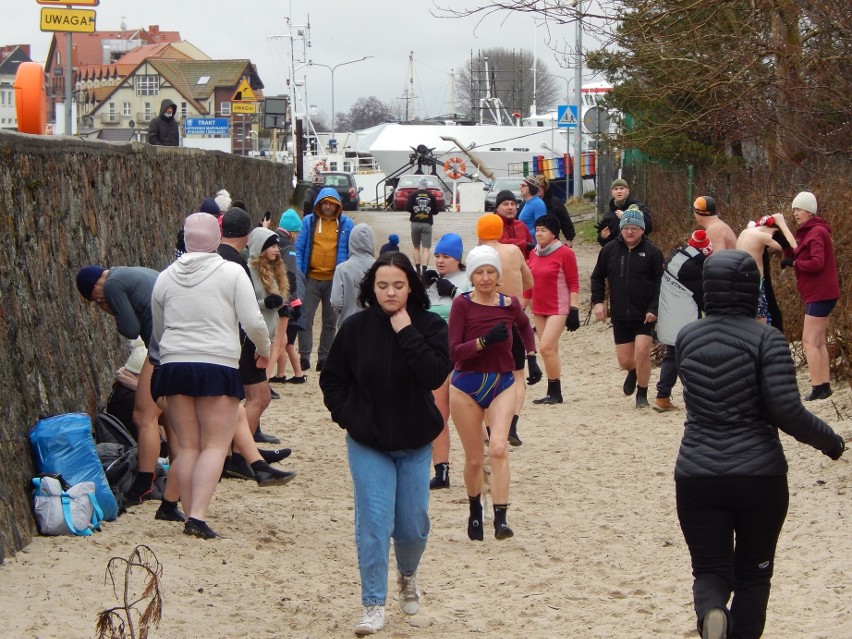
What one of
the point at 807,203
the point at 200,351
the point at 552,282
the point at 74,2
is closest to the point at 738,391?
the point at 200,351

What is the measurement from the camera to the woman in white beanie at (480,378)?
7.62m

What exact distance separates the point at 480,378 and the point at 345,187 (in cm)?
3684

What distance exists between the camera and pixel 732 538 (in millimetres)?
5152

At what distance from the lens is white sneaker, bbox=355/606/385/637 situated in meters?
5.99

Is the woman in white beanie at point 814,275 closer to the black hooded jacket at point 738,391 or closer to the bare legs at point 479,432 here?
the bare legs at point 479,432

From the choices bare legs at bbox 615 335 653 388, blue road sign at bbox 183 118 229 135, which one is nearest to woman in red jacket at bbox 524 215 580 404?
bare legs at bbox 615 335 653 388

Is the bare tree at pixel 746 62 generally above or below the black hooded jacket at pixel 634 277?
above

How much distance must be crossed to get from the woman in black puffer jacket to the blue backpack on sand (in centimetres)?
372

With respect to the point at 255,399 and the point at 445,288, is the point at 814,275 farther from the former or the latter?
the point at 255,399

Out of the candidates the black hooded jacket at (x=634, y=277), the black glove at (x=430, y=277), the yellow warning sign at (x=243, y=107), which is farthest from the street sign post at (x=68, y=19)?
the yellow warning sign at (x=243, y=107)

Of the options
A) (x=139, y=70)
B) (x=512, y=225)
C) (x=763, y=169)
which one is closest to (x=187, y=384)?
(x=512, y=225)

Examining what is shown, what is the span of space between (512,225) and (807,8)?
435cm

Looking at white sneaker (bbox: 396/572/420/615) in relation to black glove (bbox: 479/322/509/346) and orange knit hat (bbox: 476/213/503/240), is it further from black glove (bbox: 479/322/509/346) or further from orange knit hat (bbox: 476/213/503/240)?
orange knit hat (bbox: 476/213/503/240)

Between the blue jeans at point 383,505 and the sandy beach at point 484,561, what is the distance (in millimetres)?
363
